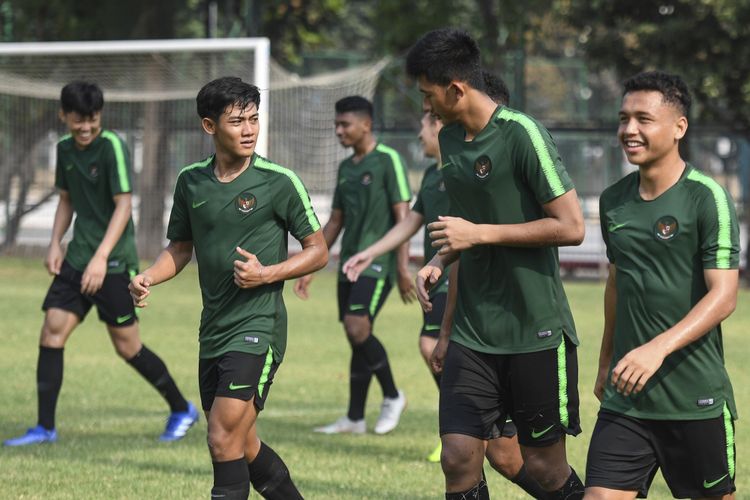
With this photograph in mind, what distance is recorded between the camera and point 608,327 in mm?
4965

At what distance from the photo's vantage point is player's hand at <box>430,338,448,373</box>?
5598 millimetres

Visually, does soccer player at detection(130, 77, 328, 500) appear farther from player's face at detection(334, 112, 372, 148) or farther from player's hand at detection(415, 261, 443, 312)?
player's face at detection(334, 112, 372, 148)

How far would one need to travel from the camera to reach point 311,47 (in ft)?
111

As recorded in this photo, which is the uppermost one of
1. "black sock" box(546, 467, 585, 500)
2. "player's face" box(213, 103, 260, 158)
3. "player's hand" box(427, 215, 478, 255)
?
"player's face" box(213, 103, 260, 158)

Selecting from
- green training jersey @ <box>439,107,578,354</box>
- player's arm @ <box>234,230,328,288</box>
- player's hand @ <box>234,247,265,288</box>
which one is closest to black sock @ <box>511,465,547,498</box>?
green training jersey @ <box>439,107,578,354</box>

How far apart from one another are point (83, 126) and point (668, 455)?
5072mm

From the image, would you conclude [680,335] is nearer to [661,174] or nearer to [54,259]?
[661,174]

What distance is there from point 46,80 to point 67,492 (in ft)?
55.0

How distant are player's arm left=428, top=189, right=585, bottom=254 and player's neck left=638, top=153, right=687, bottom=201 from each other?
0.37 meters

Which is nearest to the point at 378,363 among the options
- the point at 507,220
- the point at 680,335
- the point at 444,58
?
the point at 507,220

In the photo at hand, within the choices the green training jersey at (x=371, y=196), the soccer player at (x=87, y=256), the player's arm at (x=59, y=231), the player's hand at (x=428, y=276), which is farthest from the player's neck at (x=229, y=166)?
the green training jersey at (x=371, y=196)

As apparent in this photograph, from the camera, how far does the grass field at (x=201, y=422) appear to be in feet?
24.3

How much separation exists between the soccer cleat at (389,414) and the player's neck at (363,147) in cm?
173

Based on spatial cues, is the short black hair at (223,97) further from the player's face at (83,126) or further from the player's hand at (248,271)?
the player's face at (83,126)
